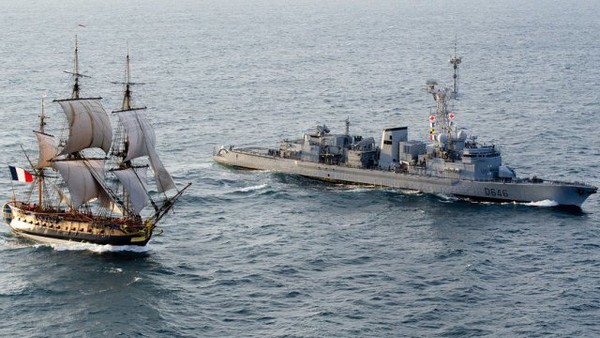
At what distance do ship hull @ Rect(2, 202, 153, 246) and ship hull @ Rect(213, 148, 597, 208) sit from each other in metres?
36.7

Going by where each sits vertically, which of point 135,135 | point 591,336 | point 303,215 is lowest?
point 591,336

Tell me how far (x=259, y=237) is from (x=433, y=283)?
2128 cm

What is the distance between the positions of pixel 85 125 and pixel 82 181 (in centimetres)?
577

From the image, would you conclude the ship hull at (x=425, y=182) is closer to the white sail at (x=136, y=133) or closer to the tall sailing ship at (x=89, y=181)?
the tall sailing ship at (x=89, y=181)

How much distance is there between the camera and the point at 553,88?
192500mm

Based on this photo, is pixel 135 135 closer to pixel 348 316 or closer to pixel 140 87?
pixel 348 316

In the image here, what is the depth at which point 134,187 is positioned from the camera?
102 m

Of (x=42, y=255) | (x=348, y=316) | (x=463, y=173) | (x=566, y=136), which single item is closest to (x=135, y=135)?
(x=42, y=255)

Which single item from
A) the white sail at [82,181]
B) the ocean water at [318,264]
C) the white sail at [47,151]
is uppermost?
the white sail at [47,151]

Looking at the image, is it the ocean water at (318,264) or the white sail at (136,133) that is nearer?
the ocean water at (318,264)

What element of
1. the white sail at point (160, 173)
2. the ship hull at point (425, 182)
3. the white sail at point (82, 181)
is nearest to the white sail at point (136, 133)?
the white sail at point (160, 173)

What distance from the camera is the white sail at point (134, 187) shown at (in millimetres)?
101500

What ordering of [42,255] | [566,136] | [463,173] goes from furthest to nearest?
[566,136], [463,173], [42,255]

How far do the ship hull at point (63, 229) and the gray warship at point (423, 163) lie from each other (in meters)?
37.3
